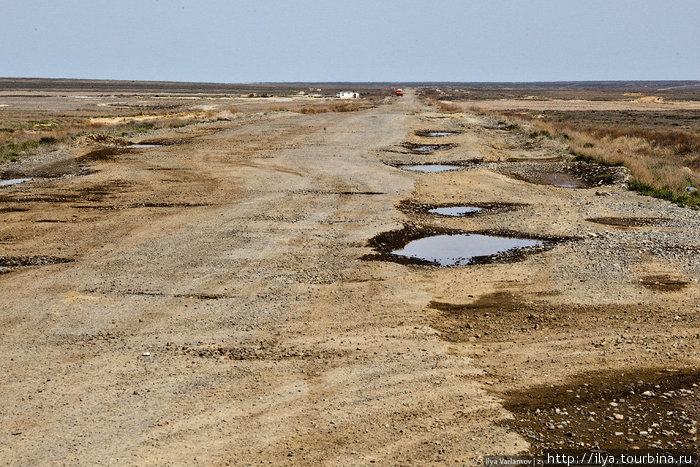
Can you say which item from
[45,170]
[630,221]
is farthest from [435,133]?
[630,221]

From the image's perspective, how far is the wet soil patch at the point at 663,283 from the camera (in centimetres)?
996

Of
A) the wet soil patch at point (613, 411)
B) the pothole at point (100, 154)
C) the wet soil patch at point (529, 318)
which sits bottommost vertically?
the wet soil patch at point (613, 411)

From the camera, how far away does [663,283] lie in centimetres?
1019

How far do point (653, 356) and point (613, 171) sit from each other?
49.7 feet

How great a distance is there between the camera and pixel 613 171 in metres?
21.4

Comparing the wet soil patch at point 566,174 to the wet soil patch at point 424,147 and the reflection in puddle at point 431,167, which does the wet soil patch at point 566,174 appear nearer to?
the reflection in puddle at point 431,167

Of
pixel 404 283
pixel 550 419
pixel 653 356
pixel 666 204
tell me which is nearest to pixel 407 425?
pixel 550 419

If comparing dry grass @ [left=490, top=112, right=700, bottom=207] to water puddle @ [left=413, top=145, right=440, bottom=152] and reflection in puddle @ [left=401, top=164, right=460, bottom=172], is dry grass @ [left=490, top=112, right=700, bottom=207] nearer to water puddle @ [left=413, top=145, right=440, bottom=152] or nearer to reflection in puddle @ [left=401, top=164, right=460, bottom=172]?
reflection in puddle @ [left=401, top=164, right=460, bottom=172]

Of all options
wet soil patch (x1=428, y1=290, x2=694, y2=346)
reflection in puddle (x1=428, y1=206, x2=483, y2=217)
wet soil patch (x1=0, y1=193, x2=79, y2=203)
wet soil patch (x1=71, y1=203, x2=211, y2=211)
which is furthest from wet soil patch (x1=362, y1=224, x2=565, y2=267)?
wet soil patch (x1=0, y1=193, x2=79, y2=203)

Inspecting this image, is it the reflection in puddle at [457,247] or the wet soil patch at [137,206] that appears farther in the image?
the wet soil patch at [137,206]

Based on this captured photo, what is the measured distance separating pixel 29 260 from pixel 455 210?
9.79m

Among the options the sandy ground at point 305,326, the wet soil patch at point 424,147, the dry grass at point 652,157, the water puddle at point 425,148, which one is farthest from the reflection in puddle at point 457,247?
the water puddle at point 425,148

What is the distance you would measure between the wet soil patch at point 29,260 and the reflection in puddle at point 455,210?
8.61 meters

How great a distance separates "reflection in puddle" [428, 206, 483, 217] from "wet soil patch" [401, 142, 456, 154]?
11815mm
